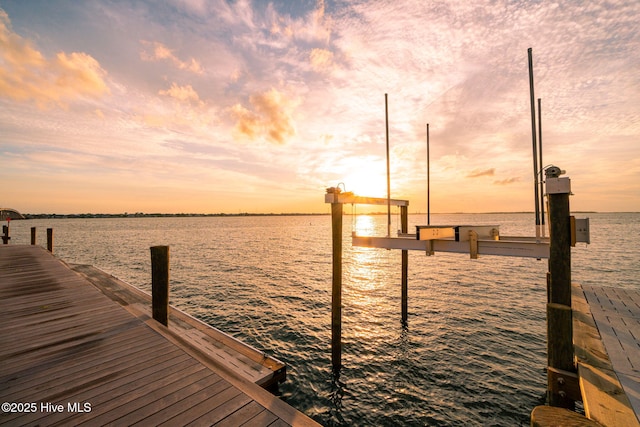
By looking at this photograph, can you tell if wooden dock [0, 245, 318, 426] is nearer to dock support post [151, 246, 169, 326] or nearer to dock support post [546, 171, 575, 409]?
dock support post [151, 246, 169, 326]

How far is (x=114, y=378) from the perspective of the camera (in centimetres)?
398

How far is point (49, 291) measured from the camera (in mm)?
8453

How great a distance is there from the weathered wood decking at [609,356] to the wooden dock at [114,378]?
411 centimetres

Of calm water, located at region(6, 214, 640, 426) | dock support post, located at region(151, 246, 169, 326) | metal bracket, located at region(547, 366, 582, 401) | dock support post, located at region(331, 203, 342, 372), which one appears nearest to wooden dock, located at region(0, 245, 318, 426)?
dock support post, located at region(151, 246, 169, 326)

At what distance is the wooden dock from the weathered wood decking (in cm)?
411

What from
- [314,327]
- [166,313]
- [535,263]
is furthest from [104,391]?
[535,263]

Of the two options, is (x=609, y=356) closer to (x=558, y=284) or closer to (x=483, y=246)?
(x=558, y=284)

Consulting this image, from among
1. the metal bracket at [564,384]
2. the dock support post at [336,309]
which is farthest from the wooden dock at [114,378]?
the dock support post at [336,309]

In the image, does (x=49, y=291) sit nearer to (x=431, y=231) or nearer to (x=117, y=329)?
(x=117, y=329)

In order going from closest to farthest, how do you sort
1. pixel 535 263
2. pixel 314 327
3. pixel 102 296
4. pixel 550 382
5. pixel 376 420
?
pixel 550 382
pixel 376 420
pixel 102 296
pixel 314 327
pixel 535 263

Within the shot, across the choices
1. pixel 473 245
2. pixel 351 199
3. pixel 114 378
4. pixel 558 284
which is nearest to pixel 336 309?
pixel 351 199

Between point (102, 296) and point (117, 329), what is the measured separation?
3.11 m

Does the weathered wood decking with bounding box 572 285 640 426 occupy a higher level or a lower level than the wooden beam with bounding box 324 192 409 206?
lower

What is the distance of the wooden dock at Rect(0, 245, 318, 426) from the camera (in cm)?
326
